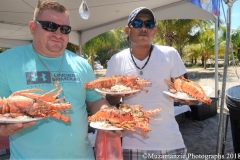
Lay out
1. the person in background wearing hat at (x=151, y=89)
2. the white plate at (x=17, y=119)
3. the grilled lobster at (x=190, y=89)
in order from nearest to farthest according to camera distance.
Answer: the white plate at (x=17, y=119)
the grilled lobster at (x=190, y=89)
the person in background wearing hat at (x=151, y=89)

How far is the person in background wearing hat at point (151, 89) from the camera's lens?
216cm

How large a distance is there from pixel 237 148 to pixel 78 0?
18.5ft

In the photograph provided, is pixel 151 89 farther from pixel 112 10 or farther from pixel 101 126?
pixel 112 10

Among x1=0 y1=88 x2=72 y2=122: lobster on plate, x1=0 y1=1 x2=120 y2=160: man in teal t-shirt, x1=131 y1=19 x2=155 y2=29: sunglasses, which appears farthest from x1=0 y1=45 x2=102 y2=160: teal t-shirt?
x1=131 y1=19 x2=155 y2=29: sunglasses

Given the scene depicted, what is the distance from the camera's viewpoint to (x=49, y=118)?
5.65 feet

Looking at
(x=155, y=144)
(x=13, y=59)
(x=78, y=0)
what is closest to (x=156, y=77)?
(x=155, y=144)

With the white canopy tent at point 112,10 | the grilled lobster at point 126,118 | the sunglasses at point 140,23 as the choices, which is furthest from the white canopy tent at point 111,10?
the grilled lobster at point 126,118

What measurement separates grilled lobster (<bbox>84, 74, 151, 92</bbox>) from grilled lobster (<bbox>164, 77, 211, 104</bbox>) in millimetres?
256

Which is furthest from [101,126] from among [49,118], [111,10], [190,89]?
[111,10]

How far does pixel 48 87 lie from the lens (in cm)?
174

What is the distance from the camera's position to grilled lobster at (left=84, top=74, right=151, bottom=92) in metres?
1.98

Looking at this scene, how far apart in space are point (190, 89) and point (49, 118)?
4.08 ft

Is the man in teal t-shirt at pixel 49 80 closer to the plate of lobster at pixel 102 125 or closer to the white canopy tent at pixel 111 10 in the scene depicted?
the plate of lobster at pixel 102 125

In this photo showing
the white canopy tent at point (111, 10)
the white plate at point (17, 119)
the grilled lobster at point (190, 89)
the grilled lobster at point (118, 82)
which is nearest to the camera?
the white plate at point (17, 119)
